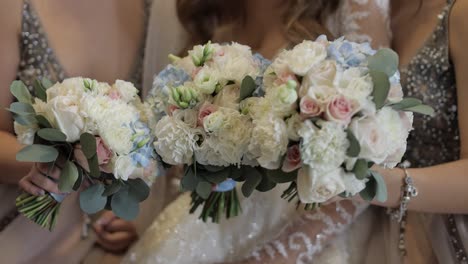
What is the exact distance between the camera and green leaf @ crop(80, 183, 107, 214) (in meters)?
0.83

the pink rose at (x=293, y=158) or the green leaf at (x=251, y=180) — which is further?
the green leaf at (x=251, y=180)

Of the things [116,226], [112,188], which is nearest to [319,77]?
[112,188]

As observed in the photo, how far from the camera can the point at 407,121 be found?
2.29 ft

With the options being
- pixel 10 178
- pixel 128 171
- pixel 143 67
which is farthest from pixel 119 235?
pixel 128 171

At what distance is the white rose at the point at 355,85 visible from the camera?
62cm

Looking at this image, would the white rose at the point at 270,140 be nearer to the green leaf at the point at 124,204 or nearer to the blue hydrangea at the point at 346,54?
the blue hydrangea at the point at 346,54

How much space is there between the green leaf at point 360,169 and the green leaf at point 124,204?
395 mm

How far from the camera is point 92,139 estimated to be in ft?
2.46

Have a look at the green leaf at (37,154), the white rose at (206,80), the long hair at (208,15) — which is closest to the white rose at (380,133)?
the white rose at (206,80)

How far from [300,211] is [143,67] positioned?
0.55 m

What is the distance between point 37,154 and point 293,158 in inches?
15.1

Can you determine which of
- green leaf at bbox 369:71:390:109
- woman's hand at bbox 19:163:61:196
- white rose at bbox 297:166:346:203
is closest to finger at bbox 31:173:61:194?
woman's hand at bbox 19:163:61:196

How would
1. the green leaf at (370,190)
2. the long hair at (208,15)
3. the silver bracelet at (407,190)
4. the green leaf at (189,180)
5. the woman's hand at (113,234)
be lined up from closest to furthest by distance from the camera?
the green leaf at (370,190), the green leaf at (189,180), the silver bracelet at (407,190), the woman's hand at (113,234), the long hair at (208,15)

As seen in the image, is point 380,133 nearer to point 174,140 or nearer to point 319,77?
point 319,77
